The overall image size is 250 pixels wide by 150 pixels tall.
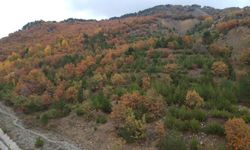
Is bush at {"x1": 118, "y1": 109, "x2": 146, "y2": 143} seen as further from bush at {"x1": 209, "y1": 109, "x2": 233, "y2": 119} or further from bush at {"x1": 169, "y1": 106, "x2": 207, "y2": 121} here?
bush at {"x1": 209, "y1": 109, "x2": 233, "y2": 119}

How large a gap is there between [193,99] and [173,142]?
8828 mm

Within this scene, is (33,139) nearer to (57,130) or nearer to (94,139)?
(57,130)

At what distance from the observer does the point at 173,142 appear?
109 ft

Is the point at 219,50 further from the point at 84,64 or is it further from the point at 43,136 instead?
the point at 43,136

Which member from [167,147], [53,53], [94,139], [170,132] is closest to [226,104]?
[170,132]

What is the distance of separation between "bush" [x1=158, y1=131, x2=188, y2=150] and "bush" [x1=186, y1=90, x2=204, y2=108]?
6233 mm

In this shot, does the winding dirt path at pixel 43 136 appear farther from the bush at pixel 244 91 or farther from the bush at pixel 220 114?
the bush at pixel 244 91

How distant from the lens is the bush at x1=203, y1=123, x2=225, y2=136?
34844 mm

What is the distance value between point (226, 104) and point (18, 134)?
23191 mm

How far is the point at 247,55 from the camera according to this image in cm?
5597

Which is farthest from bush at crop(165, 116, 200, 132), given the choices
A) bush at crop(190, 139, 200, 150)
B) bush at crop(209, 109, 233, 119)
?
bush at crop(190, 139, 200, 150)

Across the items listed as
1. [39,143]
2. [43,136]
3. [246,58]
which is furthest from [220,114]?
[246,58]

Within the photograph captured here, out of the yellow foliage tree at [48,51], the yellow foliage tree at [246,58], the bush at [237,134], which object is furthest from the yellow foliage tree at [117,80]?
the yellow foliage tree at [48,51]

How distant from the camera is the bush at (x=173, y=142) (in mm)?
33125
